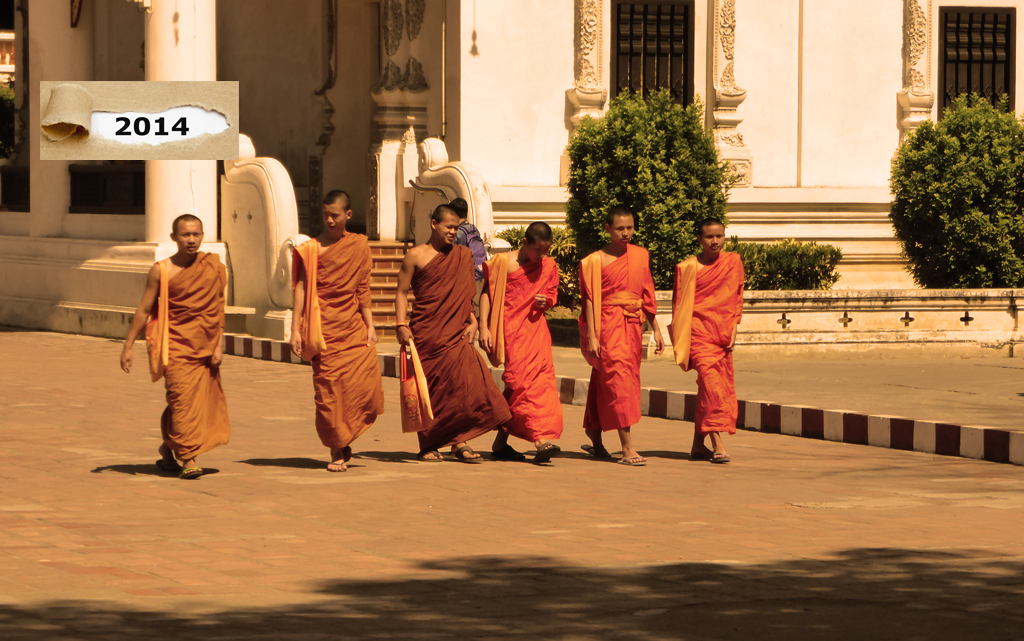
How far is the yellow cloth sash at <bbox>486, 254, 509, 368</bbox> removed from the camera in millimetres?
10227

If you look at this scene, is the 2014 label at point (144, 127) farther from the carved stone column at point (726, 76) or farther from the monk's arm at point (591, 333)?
the monk's arm at point (591, 333)

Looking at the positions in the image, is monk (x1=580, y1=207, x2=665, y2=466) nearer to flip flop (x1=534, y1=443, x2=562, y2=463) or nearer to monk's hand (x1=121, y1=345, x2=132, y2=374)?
flip flop (x1=534, y1=443, x2=562, y2=463)

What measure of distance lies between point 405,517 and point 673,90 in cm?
1390

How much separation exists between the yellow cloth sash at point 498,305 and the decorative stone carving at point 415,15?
1092 centimetres

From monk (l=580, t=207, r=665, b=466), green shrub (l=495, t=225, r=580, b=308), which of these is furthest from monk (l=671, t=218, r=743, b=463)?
green shrub (l=495, t=225, r=580, b=308)

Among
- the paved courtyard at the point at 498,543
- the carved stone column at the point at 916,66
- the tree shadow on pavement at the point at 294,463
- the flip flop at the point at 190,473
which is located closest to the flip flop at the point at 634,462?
the paved courtyard at the point at 498,543

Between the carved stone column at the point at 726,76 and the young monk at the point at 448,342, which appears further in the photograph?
the carved stone column at the point at 726,76

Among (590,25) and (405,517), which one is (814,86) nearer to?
(590,25)

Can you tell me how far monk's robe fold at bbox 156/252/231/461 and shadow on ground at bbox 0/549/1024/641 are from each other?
2916 millimetres

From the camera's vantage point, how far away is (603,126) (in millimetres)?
16984

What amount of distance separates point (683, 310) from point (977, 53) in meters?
13.0

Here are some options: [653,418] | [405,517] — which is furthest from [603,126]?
[405,517]

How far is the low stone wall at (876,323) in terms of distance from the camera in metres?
15.9

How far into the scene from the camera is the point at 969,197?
660 inches
